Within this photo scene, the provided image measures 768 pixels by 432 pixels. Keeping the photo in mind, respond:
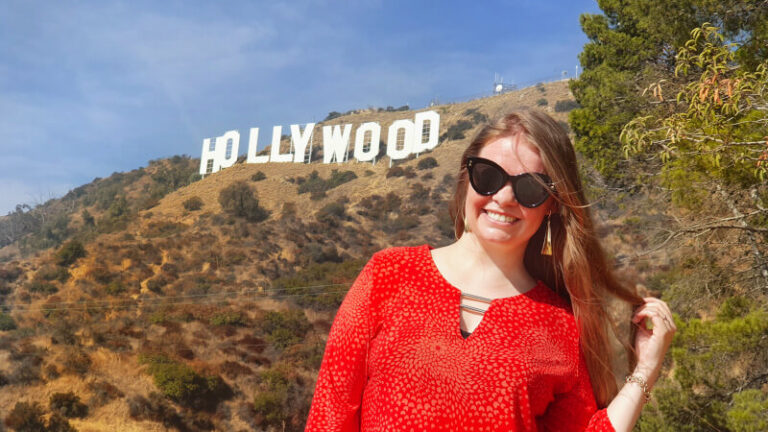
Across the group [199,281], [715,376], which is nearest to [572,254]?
[715,376]

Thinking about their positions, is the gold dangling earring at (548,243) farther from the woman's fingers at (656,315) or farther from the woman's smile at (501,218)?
the woman's fingers at (656,315)

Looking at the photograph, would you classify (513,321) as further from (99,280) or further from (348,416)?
(99,280)

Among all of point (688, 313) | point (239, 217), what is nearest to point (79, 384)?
point (239, 217)

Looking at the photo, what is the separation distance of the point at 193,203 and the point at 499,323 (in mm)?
36682

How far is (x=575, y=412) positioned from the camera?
4.95ft

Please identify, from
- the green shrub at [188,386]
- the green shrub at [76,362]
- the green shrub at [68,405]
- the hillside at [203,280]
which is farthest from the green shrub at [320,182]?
the green shrub at [68,405]

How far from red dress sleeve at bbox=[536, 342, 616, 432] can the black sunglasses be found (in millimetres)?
405

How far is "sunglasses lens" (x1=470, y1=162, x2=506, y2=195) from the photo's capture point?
5.10 ft

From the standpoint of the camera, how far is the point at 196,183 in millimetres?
40719

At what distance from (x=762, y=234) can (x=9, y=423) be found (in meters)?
19.7

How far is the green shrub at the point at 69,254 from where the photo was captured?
99.8 ft

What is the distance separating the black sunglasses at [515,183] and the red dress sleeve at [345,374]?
378 mm

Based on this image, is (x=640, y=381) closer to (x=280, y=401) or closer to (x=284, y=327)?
(x=280, y=401)

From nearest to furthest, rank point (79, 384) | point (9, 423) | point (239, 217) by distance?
point (9, 423)
point (79, 384)
point (239, 217)
